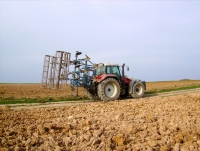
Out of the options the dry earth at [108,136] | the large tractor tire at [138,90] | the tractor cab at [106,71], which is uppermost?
the tractor cab at [106,71]

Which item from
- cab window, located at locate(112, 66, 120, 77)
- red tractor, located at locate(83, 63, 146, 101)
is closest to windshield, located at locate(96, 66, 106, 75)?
red tractor, located at locate(83, 63, 146, 101)

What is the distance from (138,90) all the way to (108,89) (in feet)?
8.26

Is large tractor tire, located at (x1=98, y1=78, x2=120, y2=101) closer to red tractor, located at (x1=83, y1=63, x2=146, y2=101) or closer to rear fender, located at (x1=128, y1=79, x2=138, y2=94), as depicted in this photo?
red tractor, located at (x1=83, y1=63, x2=146, y2=101)

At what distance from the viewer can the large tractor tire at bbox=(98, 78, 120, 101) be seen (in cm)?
1259

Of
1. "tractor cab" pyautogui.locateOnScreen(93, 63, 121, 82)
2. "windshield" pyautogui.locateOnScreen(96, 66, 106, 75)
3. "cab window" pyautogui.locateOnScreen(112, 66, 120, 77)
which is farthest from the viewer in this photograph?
"cab window" pyautogui.locateOnScreen(112, 66, 120, 77)

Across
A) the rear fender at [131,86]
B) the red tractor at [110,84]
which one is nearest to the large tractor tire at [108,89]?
the red tractor at [110,84]

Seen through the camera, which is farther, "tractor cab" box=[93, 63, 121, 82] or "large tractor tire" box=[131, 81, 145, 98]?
"large tractor tire" box=[131, 81, 145, 98]

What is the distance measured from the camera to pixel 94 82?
13.2 meters

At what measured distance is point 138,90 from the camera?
14547 millimetres

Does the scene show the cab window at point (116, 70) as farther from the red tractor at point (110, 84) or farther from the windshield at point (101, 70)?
the windshield at point (101, 70)

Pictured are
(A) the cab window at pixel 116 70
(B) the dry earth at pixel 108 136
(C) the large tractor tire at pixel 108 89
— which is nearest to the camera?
(B) the dry earth at pixel 108 136

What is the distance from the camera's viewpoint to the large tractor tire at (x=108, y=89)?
1259 centimetres

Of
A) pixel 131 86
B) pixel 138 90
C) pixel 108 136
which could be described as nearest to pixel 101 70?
pixel 131 86

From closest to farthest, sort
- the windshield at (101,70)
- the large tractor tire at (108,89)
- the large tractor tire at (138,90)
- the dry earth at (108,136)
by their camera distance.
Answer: the dry earth at (108,136) < the large tractor tire at (108,89) < the windshield at (101,70) < the large tractor tire at (138,90)
